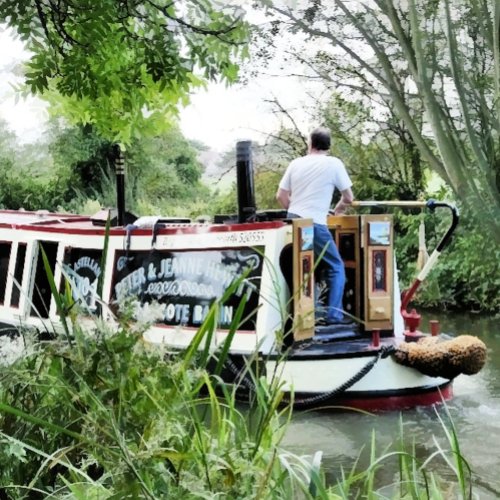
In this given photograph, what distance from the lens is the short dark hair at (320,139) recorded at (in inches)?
193

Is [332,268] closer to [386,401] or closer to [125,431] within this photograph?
[386,401]

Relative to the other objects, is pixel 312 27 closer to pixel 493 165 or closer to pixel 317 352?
pixel 493 165

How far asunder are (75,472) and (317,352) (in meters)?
3.63

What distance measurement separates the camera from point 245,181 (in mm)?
5105

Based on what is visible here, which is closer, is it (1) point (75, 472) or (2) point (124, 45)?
(1) point (75, 472)

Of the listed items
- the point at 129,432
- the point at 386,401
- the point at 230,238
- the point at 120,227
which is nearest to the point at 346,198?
the point at 230,238

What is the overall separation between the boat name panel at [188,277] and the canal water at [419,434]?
0.72 m

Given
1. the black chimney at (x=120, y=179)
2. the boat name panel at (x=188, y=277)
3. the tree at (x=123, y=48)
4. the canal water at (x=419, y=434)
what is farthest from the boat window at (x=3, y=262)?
the tree at (x=123, y=48)

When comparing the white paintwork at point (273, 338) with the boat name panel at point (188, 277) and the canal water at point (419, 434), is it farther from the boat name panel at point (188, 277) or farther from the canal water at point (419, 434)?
the canal water at point (419, 434)

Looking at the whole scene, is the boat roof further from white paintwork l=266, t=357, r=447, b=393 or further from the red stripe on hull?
the red stripe on hull

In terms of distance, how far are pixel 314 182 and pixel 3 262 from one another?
254cm

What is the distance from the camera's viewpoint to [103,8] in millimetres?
2111

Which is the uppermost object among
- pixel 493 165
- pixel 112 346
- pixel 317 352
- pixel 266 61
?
pixel 266 61

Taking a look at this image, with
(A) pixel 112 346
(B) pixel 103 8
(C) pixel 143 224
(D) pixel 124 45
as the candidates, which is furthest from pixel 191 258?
(A) pixel 112 346
